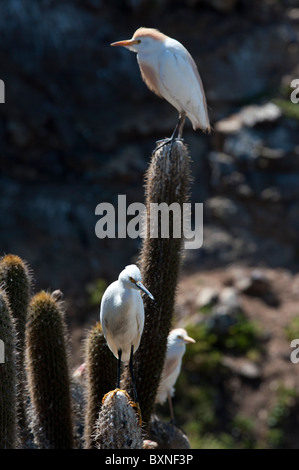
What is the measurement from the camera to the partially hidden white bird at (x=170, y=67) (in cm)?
388

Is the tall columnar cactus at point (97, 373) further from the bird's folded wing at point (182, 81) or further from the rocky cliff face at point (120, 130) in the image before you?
the rocky cliff face at point (120, 130)

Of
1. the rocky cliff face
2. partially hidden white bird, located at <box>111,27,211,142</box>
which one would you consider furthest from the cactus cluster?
the rocky cliff face

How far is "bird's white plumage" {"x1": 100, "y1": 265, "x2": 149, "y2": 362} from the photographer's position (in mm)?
3088

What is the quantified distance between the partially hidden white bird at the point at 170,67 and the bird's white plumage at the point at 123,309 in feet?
3.58

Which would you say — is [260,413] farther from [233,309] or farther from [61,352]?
[61,352]

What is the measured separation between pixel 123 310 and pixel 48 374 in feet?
3.06

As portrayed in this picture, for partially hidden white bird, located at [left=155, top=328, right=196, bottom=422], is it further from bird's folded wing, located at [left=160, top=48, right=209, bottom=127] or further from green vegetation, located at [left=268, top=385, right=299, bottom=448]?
green vegetation, located at [left=268, top=385, right=299, bottom=448]

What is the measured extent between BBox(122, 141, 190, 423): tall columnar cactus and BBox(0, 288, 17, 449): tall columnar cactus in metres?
0.91

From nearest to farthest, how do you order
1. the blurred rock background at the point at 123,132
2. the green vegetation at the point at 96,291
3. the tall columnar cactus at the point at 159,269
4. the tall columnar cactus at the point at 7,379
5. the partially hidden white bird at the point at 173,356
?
the tall columnar cactus at the point at 7,379 → the tall columnar cactus at the point at 159,269 → the partially hidden white bird at the point at 173,356 → the green vegetation at the point at 96,291 → the blurred rock background at the point at 123,132

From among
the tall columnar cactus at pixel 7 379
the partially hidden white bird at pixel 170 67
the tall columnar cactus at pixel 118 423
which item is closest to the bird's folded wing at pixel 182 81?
the partially hidden white bird at pixel 170 67

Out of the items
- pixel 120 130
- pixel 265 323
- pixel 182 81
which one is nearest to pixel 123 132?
pixel 120 130

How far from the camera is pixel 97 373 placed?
380 cm

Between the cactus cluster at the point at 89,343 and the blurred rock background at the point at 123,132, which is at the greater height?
the blurred rock background at the point at 123,132

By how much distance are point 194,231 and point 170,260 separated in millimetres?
5505
